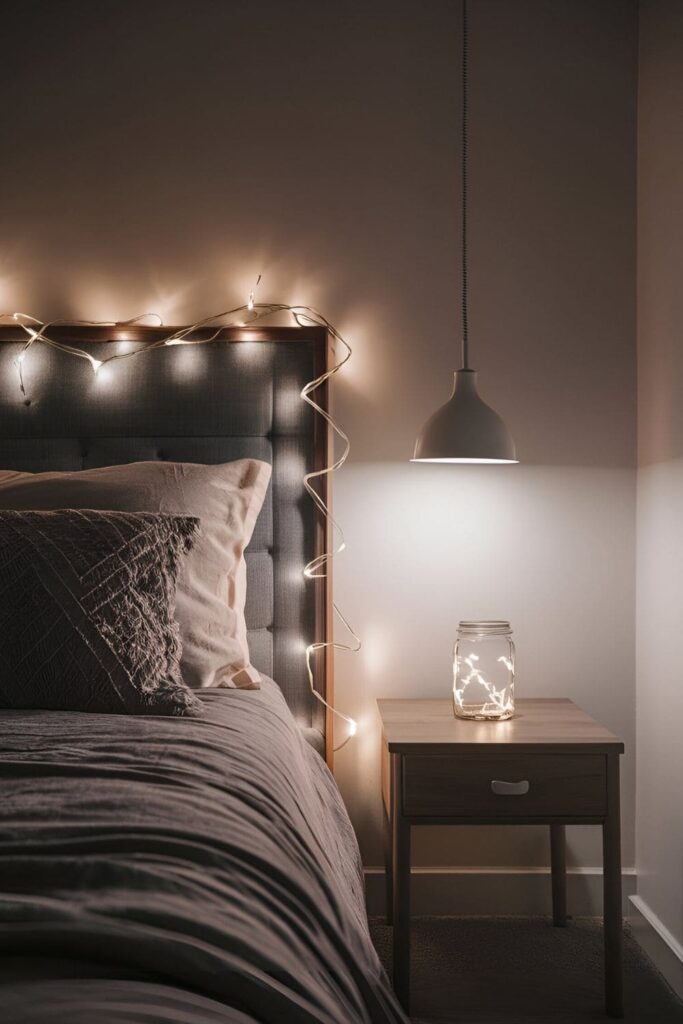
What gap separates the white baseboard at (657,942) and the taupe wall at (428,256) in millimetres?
200

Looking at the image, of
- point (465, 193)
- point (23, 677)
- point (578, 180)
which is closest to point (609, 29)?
point (578, 180)

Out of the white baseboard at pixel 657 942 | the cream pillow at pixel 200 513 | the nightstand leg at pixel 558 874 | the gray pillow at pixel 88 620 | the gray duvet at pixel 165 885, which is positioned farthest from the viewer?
the nightstand leg at pixel 558 874

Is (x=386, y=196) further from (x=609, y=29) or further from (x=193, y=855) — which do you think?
(x=193, y=855)

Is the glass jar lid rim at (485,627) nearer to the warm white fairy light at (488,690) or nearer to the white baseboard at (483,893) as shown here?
the warm white fairy light at (488,690)

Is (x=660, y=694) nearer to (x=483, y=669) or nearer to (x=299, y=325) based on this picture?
(x=483, y=669)

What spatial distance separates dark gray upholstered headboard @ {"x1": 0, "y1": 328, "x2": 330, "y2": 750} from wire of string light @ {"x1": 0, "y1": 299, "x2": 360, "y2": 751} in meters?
0.02

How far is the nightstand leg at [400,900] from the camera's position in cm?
190

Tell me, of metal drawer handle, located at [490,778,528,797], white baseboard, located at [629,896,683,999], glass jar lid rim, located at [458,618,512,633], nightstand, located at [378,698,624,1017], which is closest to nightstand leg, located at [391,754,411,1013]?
nightstand, located at [378,698,624,1017]

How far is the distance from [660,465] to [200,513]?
1.16m

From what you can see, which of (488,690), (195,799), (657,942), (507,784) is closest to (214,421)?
(488,690)

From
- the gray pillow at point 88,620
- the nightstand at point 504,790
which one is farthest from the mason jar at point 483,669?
the gray pillow at point 88,620

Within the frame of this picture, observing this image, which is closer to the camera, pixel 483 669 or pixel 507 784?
pixel 507 784

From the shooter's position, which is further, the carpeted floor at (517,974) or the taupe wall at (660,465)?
the taupe wall at (660,465)

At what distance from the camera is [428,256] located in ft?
8.04
